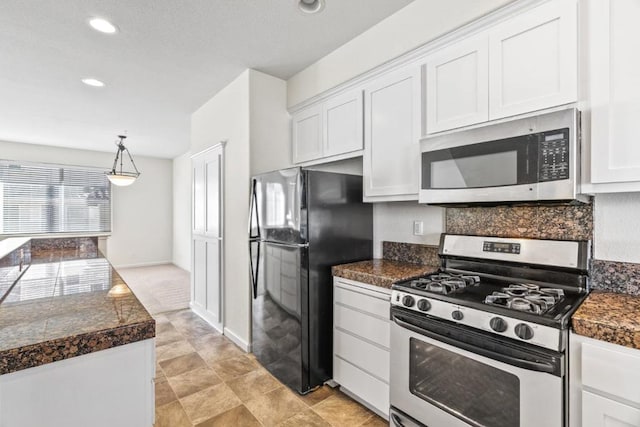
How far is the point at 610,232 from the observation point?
1630mm

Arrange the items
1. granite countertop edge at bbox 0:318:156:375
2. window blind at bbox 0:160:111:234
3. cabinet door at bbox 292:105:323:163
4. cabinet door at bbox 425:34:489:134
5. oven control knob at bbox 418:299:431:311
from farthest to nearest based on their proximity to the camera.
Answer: window blind at bbox 0:160:111:234
cabinet door at bbox 292:105:323:163
cabinet door at bbox 425:34:489:134
oven control knob at bbox 418:299:431:311
granite countertop edge at bbox 0:318:156:375

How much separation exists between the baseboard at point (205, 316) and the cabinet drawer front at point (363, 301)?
183 centimetres

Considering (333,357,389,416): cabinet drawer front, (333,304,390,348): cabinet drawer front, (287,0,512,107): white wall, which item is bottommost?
(333,357,389,416): cabinet drawer front

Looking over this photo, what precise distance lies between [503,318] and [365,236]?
142 centimetres

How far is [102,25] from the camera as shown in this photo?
2320 millimetres

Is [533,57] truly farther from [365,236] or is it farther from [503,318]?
[365,236]

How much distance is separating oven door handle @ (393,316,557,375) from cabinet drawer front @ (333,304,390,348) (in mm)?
253

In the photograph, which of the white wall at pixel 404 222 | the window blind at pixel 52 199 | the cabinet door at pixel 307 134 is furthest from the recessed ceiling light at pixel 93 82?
the window blind at pixel 52 199

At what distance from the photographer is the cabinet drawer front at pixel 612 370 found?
1.10m

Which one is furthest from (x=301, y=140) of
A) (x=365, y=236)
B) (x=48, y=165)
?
(x=48, y=165)

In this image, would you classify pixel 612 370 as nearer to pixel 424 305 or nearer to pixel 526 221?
pixel 424 305

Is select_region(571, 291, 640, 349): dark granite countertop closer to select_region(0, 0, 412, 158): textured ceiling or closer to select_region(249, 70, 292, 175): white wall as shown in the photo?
select_region(0, 0, 412, 158): textured ceiling

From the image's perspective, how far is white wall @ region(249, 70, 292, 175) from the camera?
3051mm

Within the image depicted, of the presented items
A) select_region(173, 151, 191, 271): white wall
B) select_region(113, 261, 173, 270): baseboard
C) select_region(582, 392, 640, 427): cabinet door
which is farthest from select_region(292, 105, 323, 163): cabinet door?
select_region(113, 261, 173, 270): baseboard
